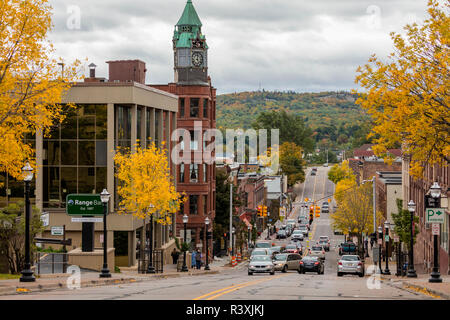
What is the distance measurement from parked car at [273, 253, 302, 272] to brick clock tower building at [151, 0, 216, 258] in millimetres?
17709

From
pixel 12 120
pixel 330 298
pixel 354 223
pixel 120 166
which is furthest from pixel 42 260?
pixel 354 223

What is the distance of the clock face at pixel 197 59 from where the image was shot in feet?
224

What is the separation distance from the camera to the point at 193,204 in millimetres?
66688

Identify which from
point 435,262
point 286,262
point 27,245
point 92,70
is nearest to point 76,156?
point 92,70

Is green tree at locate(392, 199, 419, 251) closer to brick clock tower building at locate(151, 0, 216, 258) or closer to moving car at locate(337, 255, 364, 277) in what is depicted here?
moving car at locate(337, 255, 364, 277)

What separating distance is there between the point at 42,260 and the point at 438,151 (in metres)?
19.0

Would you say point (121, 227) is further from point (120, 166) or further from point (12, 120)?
point (12, 120)

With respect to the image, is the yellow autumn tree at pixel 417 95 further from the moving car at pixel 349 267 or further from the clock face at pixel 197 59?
the clock face at pixel 197 59

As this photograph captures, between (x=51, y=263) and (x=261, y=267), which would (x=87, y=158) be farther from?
(x=51, y=263)

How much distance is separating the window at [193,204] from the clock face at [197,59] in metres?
13.1

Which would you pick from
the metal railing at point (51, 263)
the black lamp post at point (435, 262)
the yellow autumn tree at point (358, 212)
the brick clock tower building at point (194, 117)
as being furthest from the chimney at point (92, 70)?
the yellow autumn tree at point (358, 212)

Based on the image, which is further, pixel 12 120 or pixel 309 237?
pixel 309 237

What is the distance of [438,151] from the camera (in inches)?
926

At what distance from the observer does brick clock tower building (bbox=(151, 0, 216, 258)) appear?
66.3 meters
